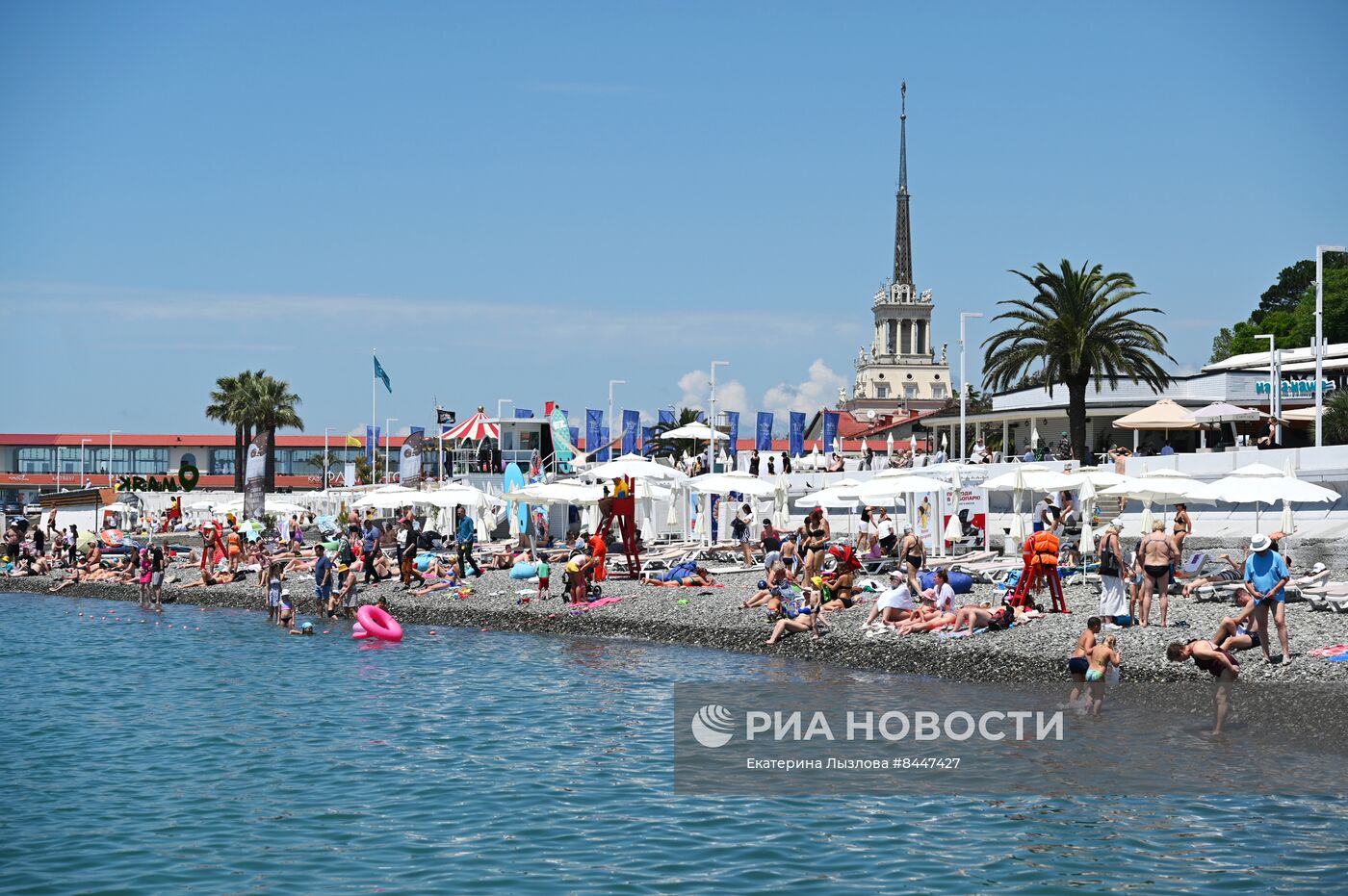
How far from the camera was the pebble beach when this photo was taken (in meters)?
16.9

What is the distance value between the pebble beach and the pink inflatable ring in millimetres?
1540

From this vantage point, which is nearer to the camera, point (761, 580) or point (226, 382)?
point (761, 580)

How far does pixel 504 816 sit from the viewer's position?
1263 centimetres

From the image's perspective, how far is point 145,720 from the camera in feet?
58.8

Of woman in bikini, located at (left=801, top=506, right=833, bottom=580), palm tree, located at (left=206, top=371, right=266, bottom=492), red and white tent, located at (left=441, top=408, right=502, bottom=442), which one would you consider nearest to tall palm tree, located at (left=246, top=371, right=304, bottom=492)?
palm tree, located at (left=206, top=371, right=266, bottom=492)

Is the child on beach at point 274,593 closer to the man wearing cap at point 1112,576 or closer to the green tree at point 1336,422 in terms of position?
the man wearing cap at point 1112,576

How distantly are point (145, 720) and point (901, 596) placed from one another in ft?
36.6

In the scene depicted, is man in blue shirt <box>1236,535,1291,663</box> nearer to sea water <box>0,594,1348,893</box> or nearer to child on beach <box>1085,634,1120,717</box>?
child on beach <box>1085,634,1120,717</box>

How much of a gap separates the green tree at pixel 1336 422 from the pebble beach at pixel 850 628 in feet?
71.7

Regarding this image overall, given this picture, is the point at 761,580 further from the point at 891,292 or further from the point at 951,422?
the point at 891,292

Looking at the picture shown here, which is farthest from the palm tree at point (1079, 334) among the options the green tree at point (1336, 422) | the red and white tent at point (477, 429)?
the red and white tent at point (477, 429)

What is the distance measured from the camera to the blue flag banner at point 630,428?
45531 mm

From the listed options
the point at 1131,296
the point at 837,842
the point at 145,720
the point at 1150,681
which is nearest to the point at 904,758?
the point at 837,842

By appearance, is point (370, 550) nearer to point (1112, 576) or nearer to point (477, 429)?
point (1112, 576)
